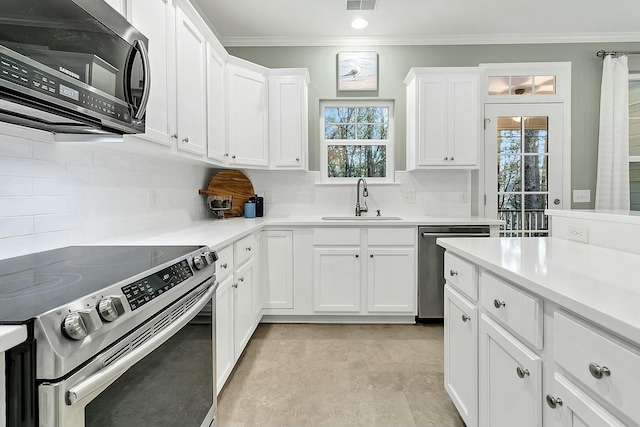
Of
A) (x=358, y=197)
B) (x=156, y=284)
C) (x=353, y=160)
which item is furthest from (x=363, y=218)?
(x=156, y=284)

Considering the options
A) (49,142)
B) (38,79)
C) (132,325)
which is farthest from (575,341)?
(49,142)

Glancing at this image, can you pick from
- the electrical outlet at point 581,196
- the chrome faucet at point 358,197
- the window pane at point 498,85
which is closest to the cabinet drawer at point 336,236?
the chrome faucet at point 358,197

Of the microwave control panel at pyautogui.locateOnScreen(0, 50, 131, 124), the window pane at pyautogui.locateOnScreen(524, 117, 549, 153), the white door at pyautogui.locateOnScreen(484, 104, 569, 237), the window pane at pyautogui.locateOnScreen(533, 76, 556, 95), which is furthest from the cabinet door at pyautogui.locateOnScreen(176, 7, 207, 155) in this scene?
the window pane at pyautogui.locateOnScreen(533, 76, 556, 95)

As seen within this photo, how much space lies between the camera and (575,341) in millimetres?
811

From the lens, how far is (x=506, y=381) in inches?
45.2

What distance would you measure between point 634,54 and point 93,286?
491 centimetres

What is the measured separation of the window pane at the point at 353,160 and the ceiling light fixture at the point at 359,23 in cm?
113

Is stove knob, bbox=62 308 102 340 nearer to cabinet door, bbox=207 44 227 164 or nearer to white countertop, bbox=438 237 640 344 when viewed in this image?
white countertop, bbox=438 237 640 344

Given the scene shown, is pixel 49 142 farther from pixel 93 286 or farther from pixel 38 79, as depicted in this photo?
pixel 93 286

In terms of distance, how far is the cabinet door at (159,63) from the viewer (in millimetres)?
1600

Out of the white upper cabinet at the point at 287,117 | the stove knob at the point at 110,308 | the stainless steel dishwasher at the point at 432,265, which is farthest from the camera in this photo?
the white upper cabinet at the point at 287,117

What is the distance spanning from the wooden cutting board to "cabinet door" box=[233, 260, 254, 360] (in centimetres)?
103

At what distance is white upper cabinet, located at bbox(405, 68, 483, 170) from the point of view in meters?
3.18

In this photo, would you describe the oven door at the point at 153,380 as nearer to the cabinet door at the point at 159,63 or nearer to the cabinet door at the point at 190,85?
the cabinet door at the point at 159,63
